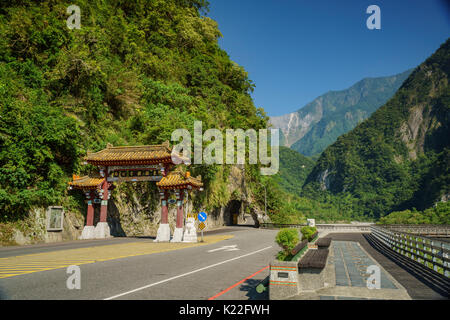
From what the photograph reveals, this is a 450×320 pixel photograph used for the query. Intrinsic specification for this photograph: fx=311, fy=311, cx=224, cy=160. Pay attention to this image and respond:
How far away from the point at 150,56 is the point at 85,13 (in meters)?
9.66

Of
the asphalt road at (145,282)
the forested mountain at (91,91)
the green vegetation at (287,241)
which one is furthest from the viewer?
the forested mountain at (91,91)

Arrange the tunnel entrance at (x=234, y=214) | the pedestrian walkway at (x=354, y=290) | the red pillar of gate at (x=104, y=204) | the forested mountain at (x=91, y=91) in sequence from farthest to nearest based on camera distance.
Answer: the tunnel entrance at (x=234, y=214) < the red pillar of gate at (x=104, y=204) < the forested mountain at (x=91, y=91) < the pedestrian walkway at (x=354, y=290)

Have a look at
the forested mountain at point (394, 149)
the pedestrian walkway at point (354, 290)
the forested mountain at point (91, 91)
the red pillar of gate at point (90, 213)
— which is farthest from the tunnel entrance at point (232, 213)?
the forested mountain at point (394, 149)

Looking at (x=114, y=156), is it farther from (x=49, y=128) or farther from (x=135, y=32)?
(x=135, y=32)

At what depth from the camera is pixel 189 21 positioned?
52.5 metres

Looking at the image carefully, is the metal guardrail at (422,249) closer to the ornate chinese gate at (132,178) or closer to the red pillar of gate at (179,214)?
the ornate chinese gate at (132,178)

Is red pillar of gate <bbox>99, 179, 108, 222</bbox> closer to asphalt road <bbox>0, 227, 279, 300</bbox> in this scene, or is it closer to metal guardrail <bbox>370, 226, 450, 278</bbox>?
asphalt road <bbox>0, 227, 279, 300</bbox>

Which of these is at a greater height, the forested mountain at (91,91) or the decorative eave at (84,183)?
the forested mountain at (91,91)

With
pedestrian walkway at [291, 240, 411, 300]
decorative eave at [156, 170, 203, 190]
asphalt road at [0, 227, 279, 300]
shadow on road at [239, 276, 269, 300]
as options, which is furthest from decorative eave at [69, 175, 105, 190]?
pedestrian walkway at [291, 240, 411, 300]

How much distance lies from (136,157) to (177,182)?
12.8ft

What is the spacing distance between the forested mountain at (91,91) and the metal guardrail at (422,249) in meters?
21.3

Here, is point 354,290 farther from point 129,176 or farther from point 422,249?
point 129,176

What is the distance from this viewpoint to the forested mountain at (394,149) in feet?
484
